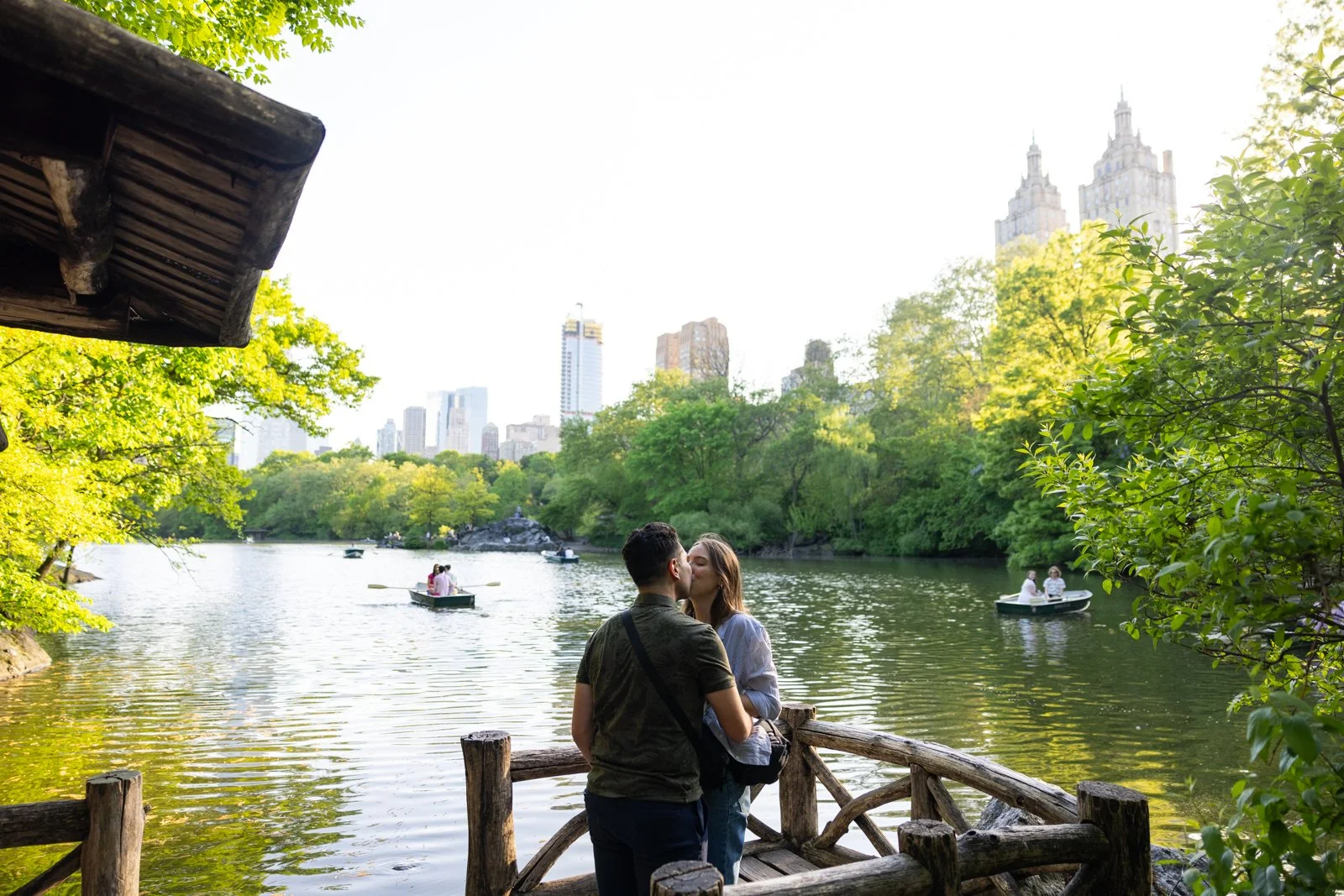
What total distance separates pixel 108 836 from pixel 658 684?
2580 millimetres

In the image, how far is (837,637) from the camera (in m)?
20.2

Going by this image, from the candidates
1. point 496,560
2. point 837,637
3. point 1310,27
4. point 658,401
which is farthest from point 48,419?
point 658,401

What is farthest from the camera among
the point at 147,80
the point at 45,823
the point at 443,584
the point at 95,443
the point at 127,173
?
the point at 443,584

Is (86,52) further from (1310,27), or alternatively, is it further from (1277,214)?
(1310,27)

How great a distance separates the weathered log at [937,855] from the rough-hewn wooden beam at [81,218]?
9.92 ft

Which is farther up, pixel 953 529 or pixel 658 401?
pixel 658 401

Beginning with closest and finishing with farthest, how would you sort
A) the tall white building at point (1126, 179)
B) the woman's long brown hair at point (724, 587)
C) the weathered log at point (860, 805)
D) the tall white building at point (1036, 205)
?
the woman's long brown hair at point (724, 587) → the weathered log at point (860, 805) → the tall white building at point (1126, 179) → the tall white building at point (1036, 205)

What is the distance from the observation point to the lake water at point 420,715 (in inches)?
294

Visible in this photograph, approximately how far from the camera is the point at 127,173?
7.92 ft

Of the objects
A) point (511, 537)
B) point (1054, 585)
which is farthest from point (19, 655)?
point (511, 537)

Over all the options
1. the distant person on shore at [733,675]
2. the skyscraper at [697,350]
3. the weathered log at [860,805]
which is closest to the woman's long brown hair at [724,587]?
the distant person on shore at [733,675]

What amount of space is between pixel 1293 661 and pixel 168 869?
713 cm

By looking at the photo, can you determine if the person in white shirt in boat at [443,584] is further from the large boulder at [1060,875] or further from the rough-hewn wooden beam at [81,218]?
the rough-hewn wooden beam at [81,218]

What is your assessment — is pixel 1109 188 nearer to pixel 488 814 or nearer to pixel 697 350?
pixel 697 350
